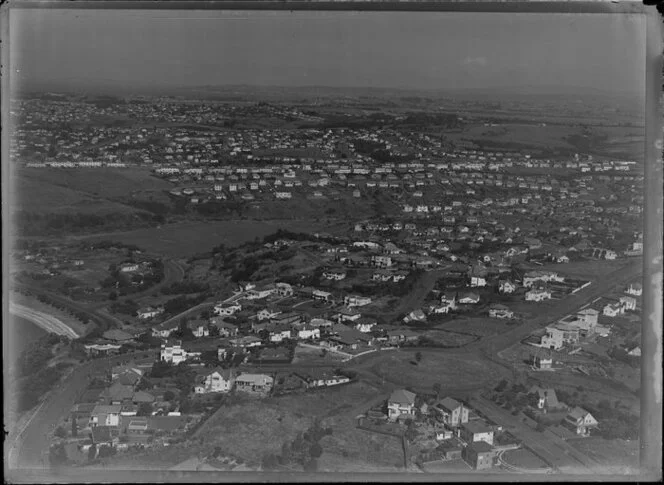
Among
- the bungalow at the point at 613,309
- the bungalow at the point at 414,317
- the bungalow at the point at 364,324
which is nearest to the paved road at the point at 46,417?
the bungalow at the point at 364,324

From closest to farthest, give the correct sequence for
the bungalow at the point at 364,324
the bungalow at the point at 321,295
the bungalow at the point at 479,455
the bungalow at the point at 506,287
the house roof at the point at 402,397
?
1. the bungalow at the point at 479,455
2. the house roof at the point at 402,397
3. the bungalow at the point at 364,324
4. the bungalow at the point at 321,295
5. the bungalow at the point at 506,287

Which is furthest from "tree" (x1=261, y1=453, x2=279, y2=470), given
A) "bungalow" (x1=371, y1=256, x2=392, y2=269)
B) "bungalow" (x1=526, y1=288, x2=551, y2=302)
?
"bungalow" (x1=526, y1=288, x2=551, y2=302)

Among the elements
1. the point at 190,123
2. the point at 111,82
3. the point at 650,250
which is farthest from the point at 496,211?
the point at 111,82

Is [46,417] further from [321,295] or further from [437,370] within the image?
[437,370]

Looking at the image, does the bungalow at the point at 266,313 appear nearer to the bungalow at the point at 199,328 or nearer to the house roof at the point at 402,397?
the bungalow at the point at 199,328

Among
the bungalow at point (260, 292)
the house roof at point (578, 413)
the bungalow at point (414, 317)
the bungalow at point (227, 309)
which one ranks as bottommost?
the house roof at point (578, 413)

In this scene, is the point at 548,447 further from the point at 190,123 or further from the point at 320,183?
the point at 190,123

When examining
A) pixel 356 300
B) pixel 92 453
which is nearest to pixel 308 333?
pixel 356 300
